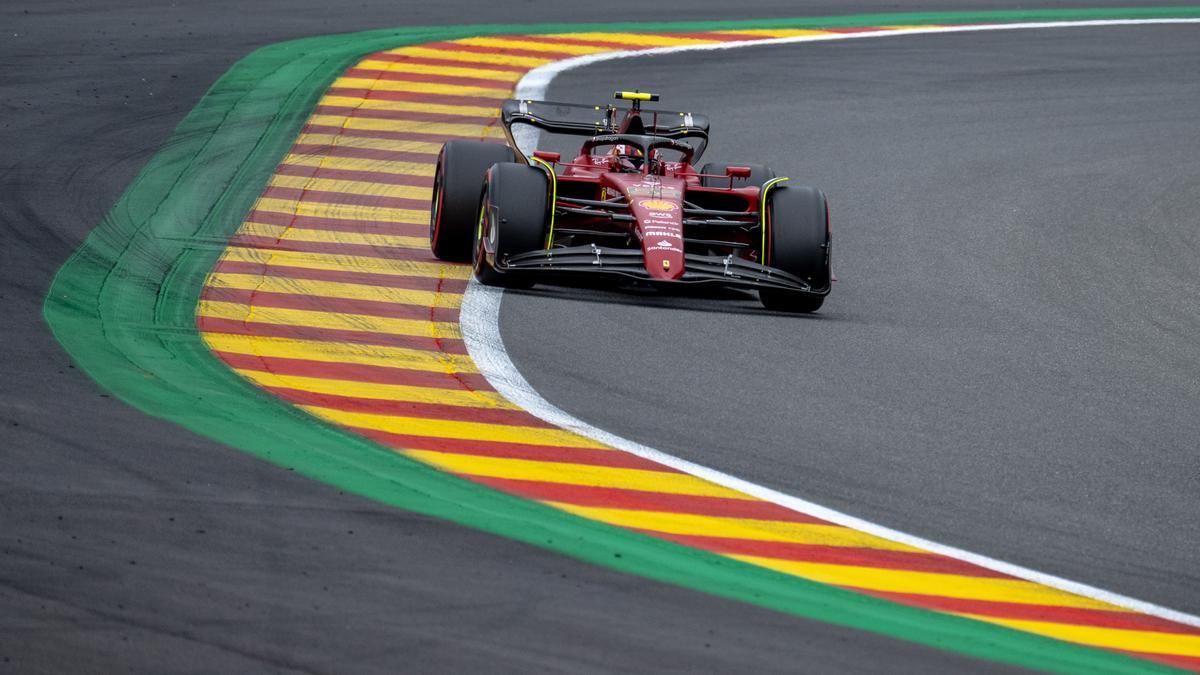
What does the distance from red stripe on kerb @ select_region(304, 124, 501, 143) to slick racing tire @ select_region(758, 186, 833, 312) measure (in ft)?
20.6

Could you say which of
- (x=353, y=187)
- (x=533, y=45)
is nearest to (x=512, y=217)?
(x=353, y=187)

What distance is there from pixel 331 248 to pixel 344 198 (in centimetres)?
189

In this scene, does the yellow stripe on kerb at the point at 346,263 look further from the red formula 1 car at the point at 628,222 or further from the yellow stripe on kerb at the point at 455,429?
the yellow stripe on kerb at the point at 455,429

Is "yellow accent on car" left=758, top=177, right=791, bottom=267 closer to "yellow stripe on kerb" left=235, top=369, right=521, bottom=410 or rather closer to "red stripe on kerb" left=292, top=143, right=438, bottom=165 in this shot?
Result: "yellow stripe on kerb" left=235, top=369, right=521, bottom=410

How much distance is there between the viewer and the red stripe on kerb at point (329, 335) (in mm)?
11195

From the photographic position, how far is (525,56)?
22.2m

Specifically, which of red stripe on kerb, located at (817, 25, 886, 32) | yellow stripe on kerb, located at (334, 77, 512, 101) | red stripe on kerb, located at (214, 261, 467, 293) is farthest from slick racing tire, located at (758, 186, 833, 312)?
red stripe on kerb, located at (817, 25, 886, 32)

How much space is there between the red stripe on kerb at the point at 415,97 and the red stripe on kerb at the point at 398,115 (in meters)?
0.47

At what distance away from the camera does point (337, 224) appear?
584 inches

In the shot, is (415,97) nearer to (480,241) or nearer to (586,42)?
(586,42)

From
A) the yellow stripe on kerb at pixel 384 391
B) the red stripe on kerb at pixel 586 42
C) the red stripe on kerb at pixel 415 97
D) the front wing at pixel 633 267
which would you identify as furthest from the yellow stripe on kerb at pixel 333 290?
the red stripe on kerb at pixel 586 42

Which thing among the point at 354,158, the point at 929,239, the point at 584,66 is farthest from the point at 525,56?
the point at 929,239

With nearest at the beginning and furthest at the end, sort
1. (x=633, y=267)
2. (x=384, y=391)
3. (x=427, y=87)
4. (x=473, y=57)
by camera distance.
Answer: (x=384, y=391), (x=633, y=267), (x=427, y=87), (x=473, y=57)

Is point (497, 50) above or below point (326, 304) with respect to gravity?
above
